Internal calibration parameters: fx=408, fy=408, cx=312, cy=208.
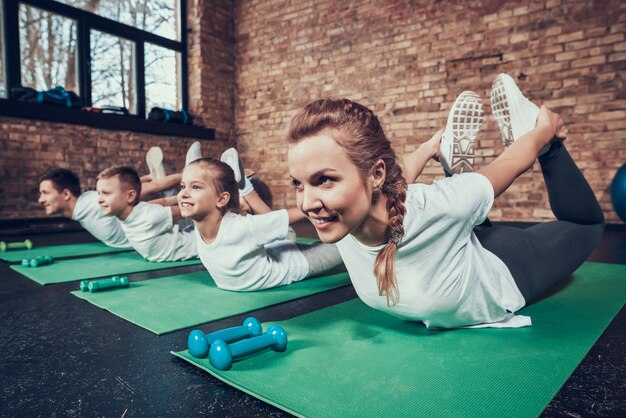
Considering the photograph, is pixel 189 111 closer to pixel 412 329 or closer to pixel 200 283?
pixel 200 283

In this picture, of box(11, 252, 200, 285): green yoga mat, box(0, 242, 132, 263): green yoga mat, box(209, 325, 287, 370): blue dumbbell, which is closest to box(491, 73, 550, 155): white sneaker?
box(209, 325, 287, 370): blue dumbbell

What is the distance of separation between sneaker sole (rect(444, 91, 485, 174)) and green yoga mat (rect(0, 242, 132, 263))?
303 centimetres

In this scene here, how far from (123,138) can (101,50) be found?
1.31m

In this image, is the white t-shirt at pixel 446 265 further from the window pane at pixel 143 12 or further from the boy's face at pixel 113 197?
the window pane at pixel 143 12

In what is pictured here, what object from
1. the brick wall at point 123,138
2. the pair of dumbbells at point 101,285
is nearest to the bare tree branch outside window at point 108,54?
the brick wall at point 123,138

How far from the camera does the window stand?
16.8ft

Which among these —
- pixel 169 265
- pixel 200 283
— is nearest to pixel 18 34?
pixel 169 265

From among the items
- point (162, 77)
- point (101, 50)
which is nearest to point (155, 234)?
point (101, 50)

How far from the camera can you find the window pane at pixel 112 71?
19.1 ft

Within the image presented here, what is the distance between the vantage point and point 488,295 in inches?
55.2

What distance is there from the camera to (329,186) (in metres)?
1.07

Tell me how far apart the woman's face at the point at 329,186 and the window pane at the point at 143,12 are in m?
6.10

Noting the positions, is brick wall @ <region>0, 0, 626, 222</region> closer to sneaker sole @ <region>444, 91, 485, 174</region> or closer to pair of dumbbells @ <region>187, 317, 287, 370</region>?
sneaker sole @ <region>444, 91, 485, 174</region>

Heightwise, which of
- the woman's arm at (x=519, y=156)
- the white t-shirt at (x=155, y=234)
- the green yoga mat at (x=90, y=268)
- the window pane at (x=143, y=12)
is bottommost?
the green yoga mat at (x=90, y=268)
